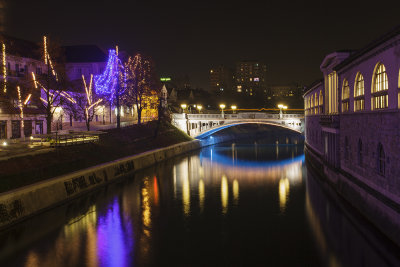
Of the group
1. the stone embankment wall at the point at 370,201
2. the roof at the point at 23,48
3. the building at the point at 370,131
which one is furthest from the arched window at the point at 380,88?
the roof at the point at 23,48

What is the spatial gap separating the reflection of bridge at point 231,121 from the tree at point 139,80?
31.5 feet

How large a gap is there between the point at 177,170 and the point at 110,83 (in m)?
18.4

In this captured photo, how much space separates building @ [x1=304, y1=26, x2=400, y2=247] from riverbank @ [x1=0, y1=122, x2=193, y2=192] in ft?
67.0

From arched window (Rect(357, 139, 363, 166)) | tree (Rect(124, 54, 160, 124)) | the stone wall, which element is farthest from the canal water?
tree (Rect(124, 54, 160, 124))

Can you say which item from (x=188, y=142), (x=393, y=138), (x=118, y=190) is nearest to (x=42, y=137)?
(x=118, y=190)

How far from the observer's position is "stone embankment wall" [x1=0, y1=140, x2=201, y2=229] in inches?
819

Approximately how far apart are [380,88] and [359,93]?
158 inches

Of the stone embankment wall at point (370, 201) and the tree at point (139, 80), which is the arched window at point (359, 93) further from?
the tree at point (139, 80)

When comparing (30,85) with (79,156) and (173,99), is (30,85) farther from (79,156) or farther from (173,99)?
(173,99)

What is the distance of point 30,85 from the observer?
4175cm

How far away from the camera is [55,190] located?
82.7ft

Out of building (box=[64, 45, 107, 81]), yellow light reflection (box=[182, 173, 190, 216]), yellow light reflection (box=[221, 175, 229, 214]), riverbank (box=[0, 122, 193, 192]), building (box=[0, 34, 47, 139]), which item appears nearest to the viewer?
riverbank (box=[0, 122, 193, 192])

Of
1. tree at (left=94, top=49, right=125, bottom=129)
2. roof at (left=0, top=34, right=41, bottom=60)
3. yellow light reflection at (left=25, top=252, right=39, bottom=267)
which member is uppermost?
roof at (left=0, top=34, right=41, bottom=60)

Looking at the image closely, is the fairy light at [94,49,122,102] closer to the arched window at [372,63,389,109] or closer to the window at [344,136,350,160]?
the window at [344,136,350,160]
